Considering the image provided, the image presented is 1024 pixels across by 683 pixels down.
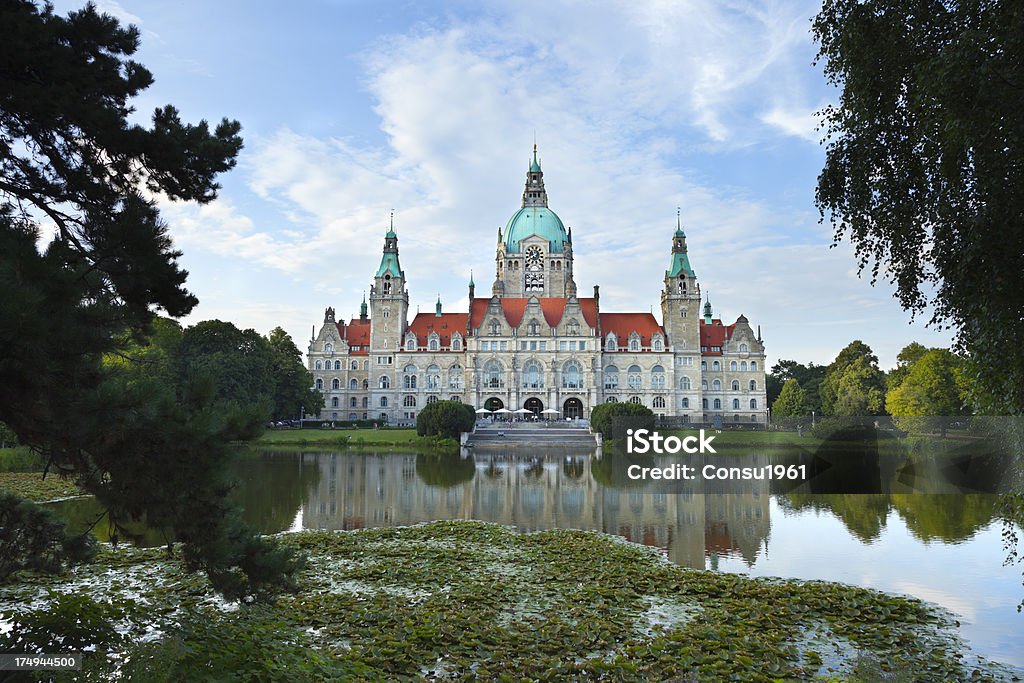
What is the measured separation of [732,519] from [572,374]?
4854cm

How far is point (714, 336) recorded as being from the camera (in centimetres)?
7256

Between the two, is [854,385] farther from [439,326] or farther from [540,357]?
[439,326]

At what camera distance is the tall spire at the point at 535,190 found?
83.3m

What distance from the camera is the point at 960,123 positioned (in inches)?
265

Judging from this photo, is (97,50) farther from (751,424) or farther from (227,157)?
(751,424)

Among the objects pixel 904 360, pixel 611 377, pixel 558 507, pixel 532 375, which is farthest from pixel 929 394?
pixel 532 375

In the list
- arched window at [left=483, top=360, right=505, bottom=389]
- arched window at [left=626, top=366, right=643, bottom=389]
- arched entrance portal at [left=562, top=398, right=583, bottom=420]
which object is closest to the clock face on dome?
arched window at [left=483, top=360, right=505, bottom=389]

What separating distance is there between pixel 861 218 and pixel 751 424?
196ft

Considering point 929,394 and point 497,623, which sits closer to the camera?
point 497,623

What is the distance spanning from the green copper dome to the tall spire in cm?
305

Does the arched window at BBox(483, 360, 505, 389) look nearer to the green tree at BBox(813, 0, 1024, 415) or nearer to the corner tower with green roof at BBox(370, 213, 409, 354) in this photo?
the corner tower with green roof at BBox(370, 213, 409, 354)

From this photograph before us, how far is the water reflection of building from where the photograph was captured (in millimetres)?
15344

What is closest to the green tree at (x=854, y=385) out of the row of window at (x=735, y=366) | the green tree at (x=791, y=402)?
the green tree at (x=791, y=402)

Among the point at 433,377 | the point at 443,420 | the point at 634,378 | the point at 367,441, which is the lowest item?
the point at 367,441
